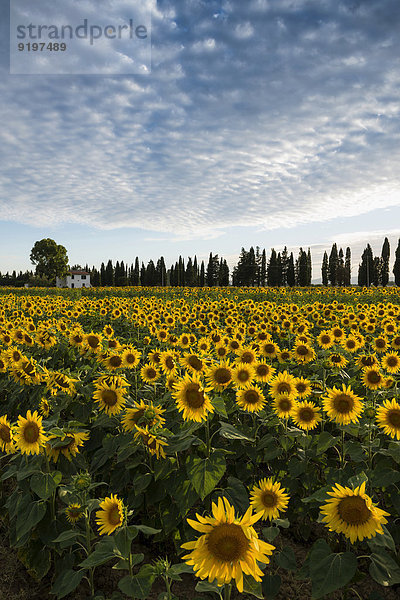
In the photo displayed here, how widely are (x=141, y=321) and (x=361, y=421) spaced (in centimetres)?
595

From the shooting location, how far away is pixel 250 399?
3631mm

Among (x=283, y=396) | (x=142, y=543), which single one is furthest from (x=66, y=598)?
(x=283, y=396)

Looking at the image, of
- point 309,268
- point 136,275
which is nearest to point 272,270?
point 309,268

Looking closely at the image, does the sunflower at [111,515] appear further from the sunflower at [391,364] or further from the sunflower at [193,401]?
the sunflower at [391,364]

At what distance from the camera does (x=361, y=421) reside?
3.44 m

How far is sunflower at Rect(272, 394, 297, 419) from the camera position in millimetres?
3419

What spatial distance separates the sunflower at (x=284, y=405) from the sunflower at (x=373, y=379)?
119 cm

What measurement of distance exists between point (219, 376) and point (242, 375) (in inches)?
14.6

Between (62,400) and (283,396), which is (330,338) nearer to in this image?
(283,396)

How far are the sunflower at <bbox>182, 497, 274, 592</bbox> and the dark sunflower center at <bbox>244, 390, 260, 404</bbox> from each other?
6.65 ft

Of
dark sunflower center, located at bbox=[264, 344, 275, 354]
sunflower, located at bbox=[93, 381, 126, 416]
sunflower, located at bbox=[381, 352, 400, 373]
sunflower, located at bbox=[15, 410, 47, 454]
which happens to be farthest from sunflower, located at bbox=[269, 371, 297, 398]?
sunflower, located at bbox=[15, 410, 47, 454]

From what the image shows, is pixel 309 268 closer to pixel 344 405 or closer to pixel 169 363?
pixel 169 363

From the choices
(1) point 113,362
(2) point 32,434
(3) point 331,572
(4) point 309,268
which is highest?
(4) point 309,268

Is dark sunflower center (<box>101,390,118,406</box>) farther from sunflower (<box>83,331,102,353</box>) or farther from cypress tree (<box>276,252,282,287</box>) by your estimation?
cypress tree (<box>276,252,282,287</box>)
